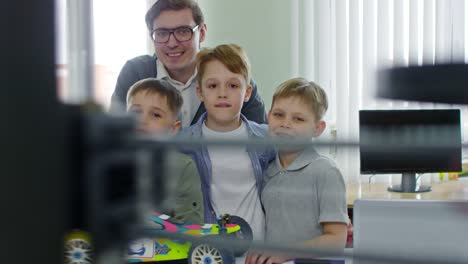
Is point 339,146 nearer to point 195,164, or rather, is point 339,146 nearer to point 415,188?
point 195,164

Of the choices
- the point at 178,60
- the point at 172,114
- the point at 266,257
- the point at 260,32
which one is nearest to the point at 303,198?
the point at 172,114

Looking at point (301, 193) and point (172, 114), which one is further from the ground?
point (172, 114)

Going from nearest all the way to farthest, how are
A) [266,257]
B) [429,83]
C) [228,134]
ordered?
[429,83] → [266,257] → [228,134]

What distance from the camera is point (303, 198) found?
116cm

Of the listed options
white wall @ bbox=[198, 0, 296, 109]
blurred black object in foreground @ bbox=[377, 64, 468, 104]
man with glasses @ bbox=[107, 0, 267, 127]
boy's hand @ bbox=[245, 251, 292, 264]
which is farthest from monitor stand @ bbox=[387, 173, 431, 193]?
blurred black object in foreground @ bbox=[377, 64, 468, 104]

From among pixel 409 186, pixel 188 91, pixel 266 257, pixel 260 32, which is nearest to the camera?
pixel 266 257

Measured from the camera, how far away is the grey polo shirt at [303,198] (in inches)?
43.9

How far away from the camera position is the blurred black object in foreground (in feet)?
0.66

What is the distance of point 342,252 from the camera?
0.19m

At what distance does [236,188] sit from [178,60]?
0.39m

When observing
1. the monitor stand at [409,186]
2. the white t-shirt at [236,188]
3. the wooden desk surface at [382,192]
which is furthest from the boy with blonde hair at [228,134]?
the monitor stand at [409,186]

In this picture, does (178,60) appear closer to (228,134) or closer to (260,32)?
(228,134)

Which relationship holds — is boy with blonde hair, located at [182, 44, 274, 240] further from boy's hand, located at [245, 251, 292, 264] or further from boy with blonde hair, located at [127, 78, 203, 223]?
boy's hand, located at [245, 251, 292, 264]

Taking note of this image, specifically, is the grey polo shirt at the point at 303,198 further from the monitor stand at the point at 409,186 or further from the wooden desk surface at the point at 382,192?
the monitor stand at the point at 409,186
